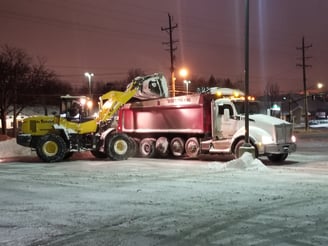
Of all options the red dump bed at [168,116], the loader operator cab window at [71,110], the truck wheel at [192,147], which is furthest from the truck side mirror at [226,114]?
the loader operator cab window at [71,110]

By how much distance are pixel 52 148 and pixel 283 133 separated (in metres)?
10.0

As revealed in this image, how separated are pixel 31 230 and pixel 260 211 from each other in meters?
4.19

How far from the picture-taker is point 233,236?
25.3ft

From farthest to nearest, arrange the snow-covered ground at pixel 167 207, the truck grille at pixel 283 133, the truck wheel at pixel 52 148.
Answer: the truck wheel at pixel 52 148, the truck grille at pixel 283 133, the snow-covered ground at pixel 167 207

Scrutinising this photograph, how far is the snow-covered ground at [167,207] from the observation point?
7.78 meters

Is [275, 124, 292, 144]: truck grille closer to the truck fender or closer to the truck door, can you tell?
the truck fender

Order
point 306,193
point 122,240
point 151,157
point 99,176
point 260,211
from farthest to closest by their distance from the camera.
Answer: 1. point 151,157
2. point 99,176
3. point 306,193
4. point 260,211
5. point 122,240

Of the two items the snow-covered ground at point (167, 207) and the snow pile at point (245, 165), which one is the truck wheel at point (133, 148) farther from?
the snow pile at point (245, 165)

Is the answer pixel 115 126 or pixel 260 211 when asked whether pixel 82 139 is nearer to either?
pixel 115 126

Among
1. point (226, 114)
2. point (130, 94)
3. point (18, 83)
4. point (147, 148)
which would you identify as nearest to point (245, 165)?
point (226, 114)

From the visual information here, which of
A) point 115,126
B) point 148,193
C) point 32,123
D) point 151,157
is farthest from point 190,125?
point 148,193

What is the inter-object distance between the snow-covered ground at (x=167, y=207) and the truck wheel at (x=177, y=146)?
621 cm

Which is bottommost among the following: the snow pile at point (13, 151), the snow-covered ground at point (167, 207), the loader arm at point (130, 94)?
the snow-covered ground at point (167, 207)

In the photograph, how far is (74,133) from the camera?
76.9 ft
